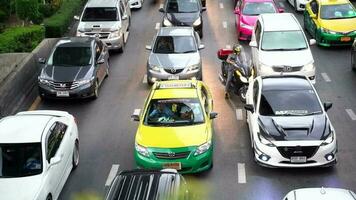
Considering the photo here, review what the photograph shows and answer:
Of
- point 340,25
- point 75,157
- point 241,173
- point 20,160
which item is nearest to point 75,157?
point 75,157

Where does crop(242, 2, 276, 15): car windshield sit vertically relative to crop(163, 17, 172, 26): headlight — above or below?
above

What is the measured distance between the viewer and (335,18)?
23.9 metres

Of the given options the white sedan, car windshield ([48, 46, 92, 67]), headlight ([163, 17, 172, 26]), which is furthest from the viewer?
headlight ([163, 17, 172, 26])

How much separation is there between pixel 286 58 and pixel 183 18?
7.35m

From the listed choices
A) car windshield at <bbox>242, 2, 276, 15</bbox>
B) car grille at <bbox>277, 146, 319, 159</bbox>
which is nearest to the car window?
car grille at <bbox>277, 146, 319, 159</bbox>

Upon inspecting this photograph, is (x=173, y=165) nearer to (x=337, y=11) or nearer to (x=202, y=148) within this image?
(x=202, y=148)

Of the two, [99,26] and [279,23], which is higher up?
[279,23]

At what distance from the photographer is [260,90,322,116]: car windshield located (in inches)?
580

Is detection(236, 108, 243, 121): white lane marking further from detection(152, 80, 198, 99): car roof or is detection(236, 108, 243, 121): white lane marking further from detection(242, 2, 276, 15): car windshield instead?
detection(242, 2, 276, 15): car windshield

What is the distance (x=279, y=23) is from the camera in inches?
830

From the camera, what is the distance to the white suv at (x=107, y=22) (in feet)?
78.9

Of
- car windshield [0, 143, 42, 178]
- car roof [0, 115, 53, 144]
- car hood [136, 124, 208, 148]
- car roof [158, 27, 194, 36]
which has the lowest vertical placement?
car roof [158, 27, 194, 36]

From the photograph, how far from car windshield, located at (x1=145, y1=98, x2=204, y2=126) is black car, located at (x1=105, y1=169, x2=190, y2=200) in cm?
Result: 337

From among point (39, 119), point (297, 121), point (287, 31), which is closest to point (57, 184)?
point (39, 119)
